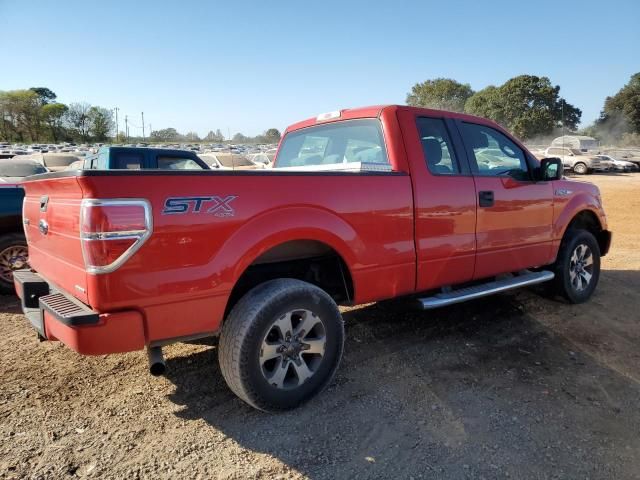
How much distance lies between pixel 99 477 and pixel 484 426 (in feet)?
7.11

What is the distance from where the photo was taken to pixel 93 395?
10.5 ft

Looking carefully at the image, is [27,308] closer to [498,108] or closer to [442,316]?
[442,316]

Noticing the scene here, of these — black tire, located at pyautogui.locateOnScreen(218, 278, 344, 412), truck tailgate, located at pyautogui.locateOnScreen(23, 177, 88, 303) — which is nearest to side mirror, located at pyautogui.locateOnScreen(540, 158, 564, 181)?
black tire, located at pyautogui.locateOnScreen(218, 278, 344, 412)

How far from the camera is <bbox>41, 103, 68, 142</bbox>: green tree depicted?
96.6m

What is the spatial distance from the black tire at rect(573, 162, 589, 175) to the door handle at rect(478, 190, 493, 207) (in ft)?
105

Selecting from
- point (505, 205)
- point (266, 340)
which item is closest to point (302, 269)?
point (266, 340)

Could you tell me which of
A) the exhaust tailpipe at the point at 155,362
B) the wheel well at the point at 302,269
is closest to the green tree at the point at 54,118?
the wheel well at the point at 302,269

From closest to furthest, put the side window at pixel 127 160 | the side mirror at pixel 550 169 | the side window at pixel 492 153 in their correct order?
the side window at pixel 492 153
the side mirror at pixel 550 169
the side window at pixel 127 160

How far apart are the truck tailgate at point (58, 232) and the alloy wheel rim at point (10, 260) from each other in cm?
238

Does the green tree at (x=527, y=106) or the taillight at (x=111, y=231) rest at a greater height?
the green tree at (x=527, y=106)

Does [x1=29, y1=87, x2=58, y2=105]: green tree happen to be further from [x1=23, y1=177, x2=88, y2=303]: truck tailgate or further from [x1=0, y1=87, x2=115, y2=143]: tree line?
[x1=23, y1=177, x2=88, y2=303]: truck tailgate

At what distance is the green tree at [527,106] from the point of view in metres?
55.5

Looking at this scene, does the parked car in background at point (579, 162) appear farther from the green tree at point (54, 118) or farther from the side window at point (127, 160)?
the green tree at point (54, 118)

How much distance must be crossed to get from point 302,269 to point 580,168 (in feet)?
110
